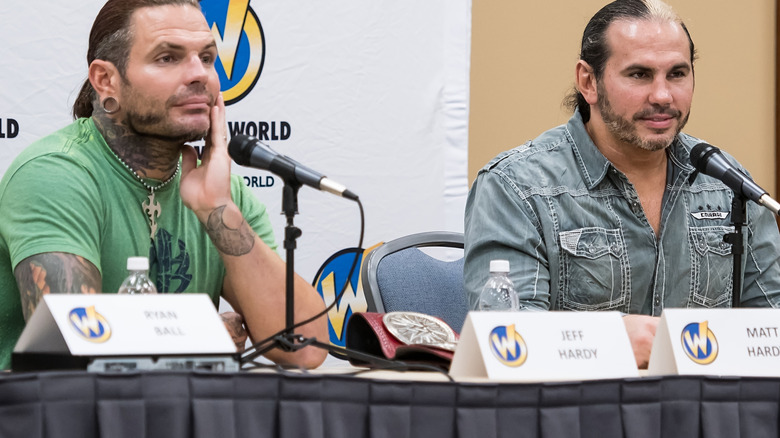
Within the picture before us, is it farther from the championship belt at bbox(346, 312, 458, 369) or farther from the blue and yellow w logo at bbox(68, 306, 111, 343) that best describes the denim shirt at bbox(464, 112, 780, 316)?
the blue and yellow w logo at bbox(68, 306, 111, 343)

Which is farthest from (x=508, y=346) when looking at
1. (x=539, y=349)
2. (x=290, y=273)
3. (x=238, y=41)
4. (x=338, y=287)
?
(x=238, y=41)

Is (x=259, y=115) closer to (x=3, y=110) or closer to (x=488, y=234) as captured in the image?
(x=3, y=110)

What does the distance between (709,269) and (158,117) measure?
1250 millimetres

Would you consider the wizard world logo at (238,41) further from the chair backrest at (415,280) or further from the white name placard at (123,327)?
the white name placard at (123,327)

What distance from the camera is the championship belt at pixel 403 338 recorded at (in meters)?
1.47

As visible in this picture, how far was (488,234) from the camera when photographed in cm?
209

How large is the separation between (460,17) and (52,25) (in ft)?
3.51

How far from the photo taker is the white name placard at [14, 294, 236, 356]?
1125mm

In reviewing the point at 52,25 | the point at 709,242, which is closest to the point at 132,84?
the point at 52,25

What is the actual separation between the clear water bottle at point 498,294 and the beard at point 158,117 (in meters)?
0.65

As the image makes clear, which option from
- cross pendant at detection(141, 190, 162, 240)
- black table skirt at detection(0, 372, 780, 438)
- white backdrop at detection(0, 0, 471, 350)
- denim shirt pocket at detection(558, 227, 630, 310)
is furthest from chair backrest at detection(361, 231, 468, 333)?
black table skirt at detection(0, 372, 780, 438)

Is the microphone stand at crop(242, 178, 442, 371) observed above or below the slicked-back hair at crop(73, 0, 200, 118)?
below

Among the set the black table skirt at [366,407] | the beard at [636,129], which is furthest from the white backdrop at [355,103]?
the black table skirt at [366,407]

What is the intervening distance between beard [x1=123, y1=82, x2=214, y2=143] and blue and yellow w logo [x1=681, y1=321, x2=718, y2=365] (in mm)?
1009
